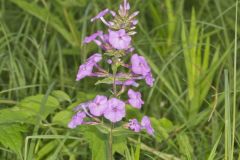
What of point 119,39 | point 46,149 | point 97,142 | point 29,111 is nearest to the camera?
point 119,39

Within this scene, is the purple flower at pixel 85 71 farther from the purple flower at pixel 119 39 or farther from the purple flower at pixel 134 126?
the purple flower at pixel 134 126

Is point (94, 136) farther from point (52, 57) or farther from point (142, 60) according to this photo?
point (52, 57)

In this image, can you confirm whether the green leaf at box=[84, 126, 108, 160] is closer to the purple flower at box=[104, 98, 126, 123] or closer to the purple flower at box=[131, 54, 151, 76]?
the purple flower at box=[104, 98, 126, 123]

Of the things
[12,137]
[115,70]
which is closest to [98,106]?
[115,70]

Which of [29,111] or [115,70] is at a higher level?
[115,70]

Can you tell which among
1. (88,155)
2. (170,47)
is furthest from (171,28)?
(88,155)

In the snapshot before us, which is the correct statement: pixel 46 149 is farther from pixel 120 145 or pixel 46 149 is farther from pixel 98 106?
pixel 98 106

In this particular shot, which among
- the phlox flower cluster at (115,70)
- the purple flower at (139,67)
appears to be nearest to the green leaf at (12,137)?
the phlox flower cluster at (115,70)
